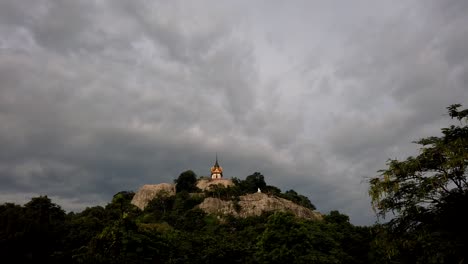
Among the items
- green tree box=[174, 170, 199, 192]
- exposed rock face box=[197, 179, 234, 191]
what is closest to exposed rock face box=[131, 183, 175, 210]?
green tree box=[174, 170, 199, 192]

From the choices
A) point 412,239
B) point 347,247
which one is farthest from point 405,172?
point 347,247

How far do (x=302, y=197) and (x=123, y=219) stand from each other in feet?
407

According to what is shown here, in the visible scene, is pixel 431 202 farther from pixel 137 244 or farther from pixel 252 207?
pixel 252 207

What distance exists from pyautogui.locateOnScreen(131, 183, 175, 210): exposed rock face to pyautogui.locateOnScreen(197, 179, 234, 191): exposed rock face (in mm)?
10432

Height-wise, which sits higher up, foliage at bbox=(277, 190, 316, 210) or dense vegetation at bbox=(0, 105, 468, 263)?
foliage at bbox=(277, 190, 316, 210)

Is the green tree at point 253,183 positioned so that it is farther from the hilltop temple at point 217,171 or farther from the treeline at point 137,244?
the treeline at point 137,244

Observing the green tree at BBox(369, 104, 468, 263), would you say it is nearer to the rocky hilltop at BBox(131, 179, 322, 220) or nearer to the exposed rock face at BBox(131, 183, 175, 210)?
the rocky hilltop at BBox(131, 179, 322, 220)

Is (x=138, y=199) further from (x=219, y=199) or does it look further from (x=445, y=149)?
(x=445, y=149)

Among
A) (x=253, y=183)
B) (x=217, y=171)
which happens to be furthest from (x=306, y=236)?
(x=217, y=171)

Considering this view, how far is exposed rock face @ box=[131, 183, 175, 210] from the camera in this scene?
428 feet

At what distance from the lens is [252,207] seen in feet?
375

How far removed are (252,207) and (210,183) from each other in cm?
2657

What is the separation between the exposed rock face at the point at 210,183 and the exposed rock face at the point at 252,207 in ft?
55.1

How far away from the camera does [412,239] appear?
54.6 feet
